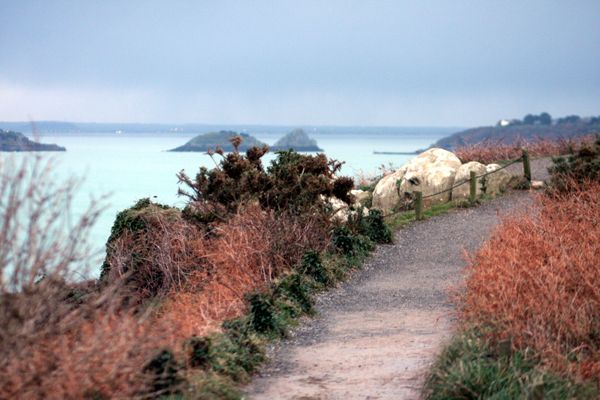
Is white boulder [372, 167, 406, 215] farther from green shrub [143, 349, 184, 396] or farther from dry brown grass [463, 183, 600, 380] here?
green shrub [143, 349, 184, 396]

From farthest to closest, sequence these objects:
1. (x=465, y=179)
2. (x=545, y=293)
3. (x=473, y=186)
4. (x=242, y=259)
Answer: (x=465, y=179)
(x=473, y=186)
(x=242, y=259)
(x=545, y=293)

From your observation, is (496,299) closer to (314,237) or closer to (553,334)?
(553,334)

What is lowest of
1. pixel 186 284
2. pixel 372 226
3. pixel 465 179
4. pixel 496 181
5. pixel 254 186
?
pixel 186 284

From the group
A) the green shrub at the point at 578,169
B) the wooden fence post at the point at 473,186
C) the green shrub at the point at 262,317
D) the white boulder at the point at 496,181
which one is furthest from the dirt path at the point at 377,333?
the white boulder at the point at 496,181

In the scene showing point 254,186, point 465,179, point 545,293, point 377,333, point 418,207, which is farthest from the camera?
point 465,179

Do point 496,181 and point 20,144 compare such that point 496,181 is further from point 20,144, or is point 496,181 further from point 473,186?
point 20,144

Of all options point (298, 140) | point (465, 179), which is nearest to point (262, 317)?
point (465, 179)

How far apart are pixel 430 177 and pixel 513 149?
7964mm

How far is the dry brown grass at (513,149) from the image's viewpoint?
30.8 m

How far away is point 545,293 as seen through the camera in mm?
9312

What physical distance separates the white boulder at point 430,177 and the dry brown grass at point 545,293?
10946 mm

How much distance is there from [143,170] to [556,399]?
18264mm

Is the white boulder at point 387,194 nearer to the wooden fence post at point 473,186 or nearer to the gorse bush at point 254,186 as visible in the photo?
the wooden fence post at point 473,186

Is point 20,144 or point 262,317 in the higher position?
point 20,144
